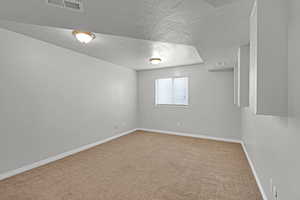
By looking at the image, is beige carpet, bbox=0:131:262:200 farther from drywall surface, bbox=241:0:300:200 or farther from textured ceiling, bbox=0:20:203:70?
textured ceiling, bbox=0:20:203:70

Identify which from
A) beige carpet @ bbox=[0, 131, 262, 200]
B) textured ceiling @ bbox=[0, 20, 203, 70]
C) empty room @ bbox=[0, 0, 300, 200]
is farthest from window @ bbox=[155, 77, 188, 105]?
beige carpet @ bbox=[0, 131, 262, 200]

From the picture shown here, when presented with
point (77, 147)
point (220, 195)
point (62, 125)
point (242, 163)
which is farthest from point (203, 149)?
point (62, 125)

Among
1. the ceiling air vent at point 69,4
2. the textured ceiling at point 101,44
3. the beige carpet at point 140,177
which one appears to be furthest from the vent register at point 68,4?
the beige carpet at point 140,177

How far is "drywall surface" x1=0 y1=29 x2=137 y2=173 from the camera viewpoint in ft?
6.97

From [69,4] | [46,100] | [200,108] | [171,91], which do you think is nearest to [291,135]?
[69,4]

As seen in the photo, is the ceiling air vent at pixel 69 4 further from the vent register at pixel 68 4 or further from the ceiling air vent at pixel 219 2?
the ceiling air vent at pixel 219 2

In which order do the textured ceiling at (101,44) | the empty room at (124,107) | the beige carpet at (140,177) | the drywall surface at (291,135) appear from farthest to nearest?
the textured ceiling at (101,44), the beige carpet at (140,177), the empty room at (124,107), the drywall surface at (291,135)

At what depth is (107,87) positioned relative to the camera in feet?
13.1

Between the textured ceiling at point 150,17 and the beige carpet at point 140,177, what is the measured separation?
7.39 ft

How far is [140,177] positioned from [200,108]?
306 centimetres

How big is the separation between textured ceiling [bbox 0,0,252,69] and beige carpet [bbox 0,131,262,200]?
2.25 m

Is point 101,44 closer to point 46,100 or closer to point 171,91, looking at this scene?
point 46,100

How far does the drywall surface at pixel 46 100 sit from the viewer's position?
2123 mm

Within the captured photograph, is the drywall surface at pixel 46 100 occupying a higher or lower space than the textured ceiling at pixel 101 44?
lower
